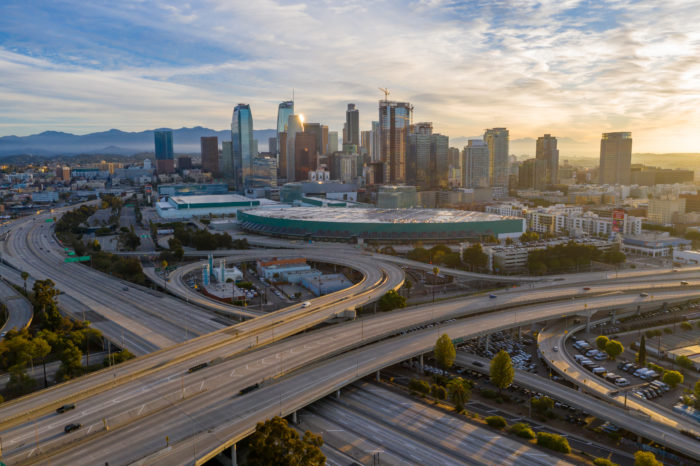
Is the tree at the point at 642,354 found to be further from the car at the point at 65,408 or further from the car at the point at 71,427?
the car at the point at 65,408

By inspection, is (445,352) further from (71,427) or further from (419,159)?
(419,159)

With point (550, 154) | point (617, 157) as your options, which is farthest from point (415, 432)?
point (550, 154)

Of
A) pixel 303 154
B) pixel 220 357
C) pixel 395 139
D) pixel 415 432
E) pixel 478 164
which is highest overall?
pixel 395 139

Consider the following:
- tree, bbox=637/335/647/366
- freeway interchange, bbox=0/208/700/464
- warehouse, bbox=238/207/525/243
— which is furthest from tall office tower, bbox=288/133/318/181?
tree, bbox=637/335/647/366

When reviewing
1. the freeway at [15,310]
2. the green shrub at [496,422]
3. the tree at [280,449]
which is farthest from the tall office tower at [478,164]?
the tree at [280,449]

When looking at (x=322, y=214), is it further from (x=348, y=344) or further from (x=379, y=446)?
(x=379, y=446)

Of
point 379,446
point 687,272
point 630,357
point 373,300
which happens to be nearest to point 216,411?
point 379,446
